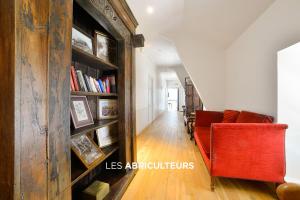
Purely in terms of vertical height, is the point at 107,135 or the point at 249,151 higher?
the point at 107,135

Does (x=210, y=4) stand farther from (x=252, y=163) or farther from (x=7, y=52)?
(x=7, y=52)

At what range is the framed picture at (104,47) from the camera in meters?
1.55

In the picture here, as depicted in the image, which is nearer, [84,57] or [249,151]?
[84,57]

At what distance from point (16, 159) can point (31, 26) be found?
0.60 meters

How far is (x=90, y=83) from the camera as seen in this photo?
1.44 metres

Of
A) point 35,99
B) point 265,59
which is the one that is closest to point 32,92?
point 35,99

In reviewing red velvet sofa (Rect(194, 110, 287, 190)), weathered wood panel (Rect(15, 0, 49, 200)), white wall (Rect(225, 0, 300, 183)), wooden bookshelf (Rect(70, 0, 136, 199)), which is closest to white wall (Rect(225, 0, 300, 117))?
white wall (Rect(225, 0, 300, 183))

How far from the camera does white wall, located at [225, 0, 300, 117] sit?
5.49ft

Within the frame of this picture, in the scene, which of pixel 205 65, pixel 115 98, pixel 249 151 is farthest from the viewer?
pixel 205 65

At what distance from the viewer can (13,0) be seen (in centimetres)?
59

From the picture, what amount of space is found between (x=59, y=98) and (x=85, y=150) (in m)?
0.71

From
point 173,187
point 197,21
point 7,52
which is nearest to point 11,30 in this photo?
point 7,52

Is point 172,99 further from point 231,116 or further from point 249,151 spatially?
point 249,151

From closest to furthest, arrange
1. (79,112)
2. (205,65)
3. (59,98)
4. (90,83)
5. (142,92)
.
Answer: (59,98) < (79,112) < (90,83) < (205,65) < (142,92)
